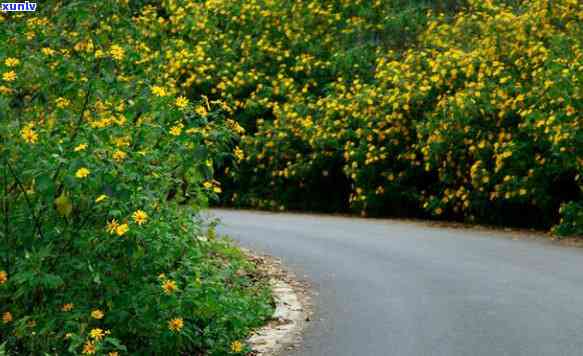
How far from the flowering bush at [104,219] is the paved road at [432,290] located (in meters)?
1.31

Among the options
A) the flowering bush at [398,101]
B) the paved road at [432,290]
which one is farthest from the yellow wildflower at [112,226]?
the flowering bush at [398,101]

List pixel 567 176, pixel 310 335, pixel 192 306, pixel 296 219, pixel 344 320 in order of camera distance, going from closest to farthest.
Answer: pixel 192 306
pixel 310 335
pixel 344 320
pixel 567 176
pixel 296 219

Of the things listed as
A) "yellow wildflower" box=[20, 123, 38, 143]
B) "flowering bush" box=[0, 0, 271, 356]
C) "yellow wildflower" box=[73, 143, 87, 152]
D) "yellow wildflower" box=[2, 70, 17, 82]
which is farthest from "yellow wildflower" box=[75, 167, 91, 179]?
"yellow wildflower" box=[2, 70, 17, 82]

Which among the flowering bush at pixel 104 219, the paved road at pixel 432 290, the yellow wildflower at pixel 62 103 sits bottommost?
the paved road at pixel 432 290

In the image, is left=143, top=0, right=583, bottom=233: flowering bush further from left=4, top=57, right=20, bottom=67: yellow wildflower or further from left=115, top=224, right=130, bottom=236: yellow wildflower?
left=115, top=224, right=130, bottom=236: yellow wildflower

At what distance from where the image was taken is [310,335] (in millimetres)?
8773

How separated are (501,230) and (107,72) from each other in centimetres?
1069

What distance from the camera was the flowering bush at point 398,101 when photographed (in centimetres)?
1653

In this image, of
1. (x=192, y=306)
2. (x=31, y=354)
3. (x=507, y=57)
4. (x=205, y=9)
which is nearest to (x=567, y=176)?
(x=507, y=57)

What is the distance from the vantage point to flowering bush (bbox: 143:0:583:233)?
16531 mm

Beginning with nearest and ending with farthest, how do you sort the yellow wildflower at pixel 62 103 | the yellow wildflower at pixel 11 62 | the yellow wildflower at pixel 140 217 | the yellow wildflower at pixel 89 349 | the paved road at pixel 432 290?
the yellow wildflower at pixel 89 349
the yellow wildflower at pixel 140 217
the yellow wildflower at pixel 11 62
the yellow wildflower at pixel 62 103
the paved road at pixel 432 290

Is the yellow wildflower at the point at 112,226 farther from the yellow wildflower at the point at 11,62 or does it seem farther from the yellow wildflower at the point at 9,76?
the yellow wildflower at the point at 11,62

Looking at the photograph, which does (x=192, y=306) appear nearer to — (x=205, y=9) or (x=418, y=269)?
(x=418, y=269)

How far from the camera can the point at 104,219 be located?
24.0 feet
